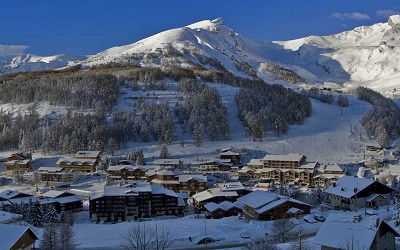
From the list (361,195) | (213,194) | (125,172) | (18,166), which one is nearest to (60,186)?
(125,172)

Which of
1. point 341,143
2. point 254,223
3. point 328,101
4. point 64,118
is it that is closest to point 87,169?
point 64,118

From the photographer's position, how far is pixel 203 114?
304ft

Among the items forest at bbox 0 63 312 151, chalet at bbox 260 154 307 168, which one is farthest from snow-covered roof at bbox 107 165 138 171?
chalet at bbox 260 154 307 168

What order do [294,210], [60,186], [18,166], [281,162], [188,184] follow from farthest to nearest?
[18,166], [281,162], [60,186], [188,184], [294,210]

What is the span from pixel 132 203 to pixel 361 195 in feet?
66.8

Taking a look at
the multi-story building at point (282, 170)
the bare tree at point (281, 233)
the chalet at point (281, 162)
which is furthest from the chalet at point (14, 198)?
the chalet at point (281, 162)

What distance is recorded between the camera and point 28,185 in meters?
59.7

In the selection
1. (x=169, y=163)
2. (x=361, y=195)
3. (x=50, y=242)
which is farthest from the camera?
(x=169, y=163)

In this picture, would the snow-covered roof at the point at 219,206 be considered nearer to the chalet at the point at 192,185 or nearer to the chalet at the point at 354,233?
the chalet at the point at 192,185

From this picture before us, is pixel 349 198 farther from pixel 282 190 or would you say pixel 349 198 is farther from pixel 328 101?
pixel 328 101

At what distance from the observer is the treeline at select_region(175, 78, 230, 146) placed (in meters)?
84.7

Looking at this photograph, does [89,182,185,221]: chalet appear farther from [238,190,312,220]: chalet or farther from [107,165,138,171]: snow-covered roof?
[107,165,138,171]: snow-covered roof

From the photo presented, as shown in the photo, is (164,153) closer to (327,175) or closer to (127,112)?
(127,112)

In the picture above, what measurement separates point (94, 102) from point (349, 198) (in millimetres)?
67090
